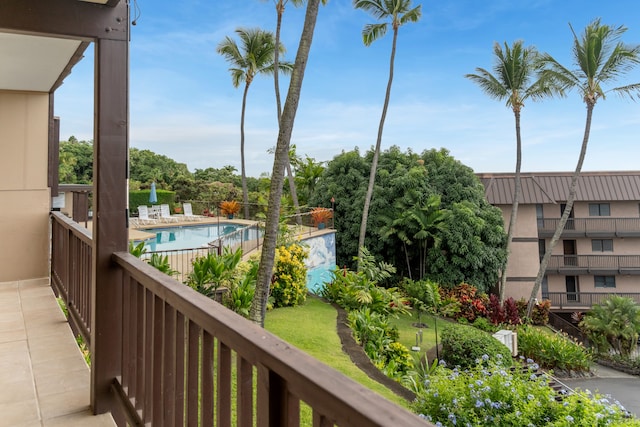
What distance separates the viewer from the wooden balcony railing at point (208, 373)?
0.70 m

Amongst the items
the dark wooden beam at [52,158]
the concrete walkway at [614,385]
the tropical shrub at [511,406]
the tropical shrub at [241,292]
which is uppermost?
the dark wooden beam at [52,158]

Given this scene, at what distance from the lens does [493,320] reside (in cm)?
1419

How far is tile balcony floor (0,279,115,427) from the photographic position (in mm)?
2336

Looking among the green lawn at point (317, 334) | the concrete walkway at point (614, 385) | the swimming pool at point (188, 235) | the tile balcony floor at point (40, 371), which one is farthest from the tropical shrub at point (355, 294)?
the tile balcony floor at point (40, 371)

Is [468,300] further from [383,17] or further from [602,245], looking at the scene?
[383,17]

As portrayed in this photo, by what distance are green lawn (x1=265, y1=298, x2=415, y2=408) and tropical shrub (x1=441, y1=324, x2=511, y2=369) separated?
2.51 metres

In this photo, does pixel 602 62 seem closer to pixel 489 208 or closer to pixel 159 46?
pixel 489 208

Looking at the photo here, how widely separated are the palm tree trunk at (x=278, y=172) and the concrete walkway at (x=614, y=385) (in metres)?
9.22

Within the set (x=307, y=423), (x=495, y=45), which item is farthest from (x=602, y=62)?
(x=307, y=423)

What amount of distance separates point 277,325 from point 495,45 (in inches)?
580

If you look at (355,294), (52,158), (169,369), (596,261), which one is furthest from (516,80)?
(169,369)

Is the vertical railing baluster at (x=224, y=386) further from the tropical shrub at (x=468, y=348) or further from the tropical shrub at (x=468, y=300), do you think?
the tropical shrub at (x=468, y=300)

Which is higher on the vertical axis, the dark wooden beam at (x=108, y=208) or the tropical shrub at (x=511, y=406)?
the dark wooden beam at (x=108, y=208)

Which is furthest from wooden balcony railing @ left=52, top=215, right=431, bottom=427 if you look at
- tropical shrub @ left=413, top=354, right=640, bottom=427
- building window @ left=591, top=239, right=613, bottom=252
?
building window @ left=591, top=239, right=613, bottom=252
